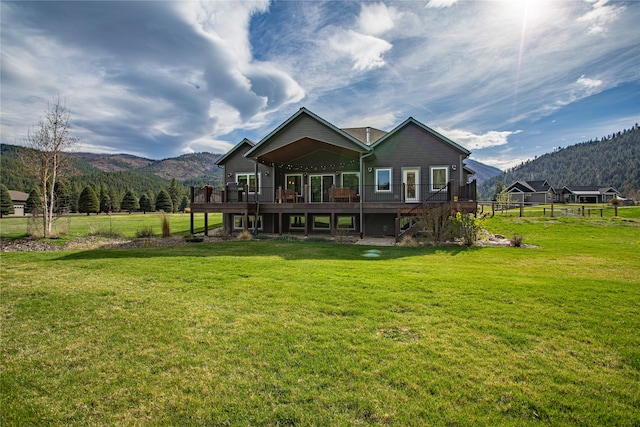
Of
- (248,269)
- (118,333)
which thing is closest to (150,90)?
(248,269)

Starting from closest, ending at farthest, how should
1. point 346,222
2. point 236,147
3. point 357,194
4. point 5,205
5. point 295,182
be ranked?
point 357,194 → point 346,222 → point 295,182 → point 236,147 → point 5,205

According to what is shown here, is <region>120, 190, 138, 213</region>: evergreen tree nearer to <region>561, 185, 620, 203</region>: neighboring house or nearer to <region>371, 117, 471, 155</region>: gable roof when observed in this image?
<region>371, 117, 471, 155</region>: gable roof

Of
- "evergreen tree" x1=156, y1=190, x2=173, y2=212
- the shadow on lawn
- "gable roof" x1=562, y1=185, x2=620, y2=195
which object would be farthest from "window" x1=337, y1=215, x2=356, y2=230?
"gable roof" x1=562, y1=185, x2=620, y2=195

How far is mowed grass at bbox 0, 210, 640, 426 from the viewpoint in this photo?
2.71 metres

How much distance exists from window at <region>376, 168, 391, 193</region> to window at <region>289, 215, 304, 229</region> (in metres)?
5.79

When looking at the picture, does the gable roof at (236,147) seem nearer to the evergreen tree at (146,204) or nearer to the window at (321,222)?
the window at (321,222)

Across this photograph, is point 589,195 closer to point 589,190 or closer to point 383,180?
point 589,190

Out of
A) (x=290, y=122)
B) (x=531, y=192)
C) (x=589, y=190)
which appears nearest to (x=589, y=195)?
(x=589, y=190)

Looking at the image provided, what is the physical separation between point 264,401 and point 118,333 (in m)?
2.74

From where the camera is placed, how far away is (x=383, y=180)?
17953mm

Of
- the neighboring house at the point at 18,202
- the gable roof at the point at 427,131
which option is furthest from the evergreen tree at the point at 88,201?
the gable roof at the point at 427,131

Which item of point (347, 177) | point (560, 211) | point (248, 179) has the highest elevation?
point (248, 179)

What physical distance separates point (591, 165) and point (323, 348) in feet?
611

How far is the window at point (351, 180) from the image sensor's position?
18.8m
